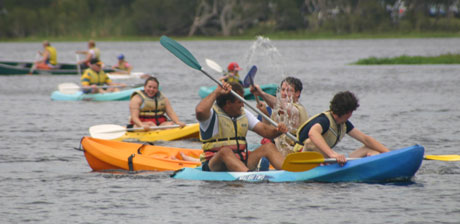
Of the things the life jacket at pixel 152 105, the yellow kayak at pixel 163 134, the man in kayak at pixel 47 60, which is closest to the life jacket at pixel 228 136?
the life jacket at pixel 152 105

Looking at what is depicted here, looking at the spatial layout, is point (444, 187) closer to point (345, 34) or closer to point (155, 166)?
point (155, 166)

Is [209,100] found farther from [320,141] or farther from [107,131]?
[107,131]

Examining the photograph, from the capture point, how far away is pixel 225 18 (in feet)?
244

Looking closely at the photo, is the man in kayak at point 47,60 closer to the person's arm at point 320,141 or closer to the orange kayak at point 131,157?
the orange kayak at point 131,157

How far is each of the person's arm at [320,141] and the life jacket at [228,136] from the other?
83 cm

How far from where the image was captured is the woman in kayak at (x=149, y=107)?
45.0 ft

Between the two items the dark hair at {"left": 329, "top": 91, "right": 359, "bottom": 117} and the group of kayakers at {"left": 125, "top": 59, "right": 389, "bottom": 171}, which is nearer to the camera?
the dark hair at {"left": 329, "top": 91, "right": 359, "bottom": 117}

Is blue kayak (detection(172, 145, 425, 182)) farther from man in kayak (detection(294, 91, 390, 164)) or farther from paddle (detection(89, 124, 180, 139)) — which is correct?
paddle (detection(89, 124, 180, 139))

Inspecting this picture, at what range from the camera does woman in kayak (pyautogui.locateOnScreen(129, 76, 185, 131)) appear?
13.7 metres

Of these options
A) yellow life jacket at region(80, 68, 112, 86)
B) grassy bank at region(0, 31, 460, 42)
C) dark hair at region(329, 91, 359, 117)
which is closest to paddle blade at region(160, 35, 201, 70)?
dark hair at region(329, 91, 359, 117)

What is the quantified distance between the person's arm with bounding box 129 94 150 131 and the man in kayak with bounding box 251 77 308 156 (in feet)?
11.5

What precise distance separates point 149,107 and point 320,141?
5223mm

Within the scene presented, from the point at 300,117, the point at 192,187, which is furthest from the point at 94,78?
the point at 192,187

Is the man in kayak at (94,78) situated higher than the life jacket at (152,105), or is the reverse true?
the life jacket at (152,105)
